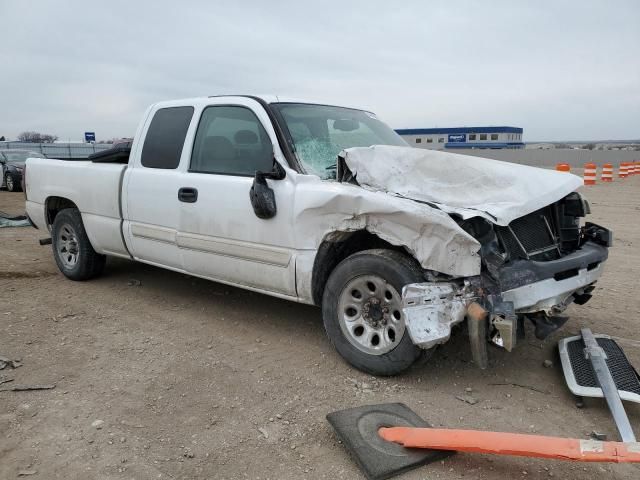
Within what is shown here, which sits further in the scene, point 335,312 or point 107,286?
point 107,286

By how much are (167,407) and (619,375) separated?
286 centimetres

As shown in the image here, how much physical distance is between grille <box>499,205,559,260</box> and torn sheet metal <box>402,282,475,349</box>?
468mm

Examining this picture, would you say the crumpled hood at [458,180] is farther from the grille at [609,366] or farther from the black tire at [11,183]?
the black tire at [11,183]

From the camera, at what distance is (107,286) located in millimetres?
5648

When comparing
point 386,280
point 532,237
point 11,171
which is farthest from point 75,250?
point 11,171

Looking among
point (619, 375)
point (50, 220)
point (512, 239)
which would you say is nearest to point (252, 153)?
point (512, 239)

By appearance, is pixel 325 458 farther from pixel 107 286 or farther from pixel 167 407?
pixel 107 286

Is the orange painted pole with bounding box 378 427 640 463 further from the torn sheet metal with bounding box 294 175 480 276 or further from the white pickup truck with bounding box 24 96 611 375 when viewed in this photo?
the torn sheet metal with bounding box 294 175 480 276

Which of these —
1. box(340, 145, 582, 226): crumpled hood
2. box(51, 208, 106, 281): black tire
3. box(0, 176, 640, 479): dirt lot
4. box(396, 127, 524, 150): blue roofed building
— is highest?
box(396, 127, 524, 150): blue roofed building

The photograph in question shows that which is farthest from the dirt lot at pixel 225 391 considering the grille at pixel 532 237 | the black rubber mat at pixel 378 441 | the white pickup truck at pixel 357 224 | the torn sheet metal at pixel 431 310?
the grille at pixel 532 237

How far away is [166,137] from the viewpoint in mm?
4734

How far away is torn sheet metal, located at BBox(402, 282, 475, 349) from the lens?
3.07 meters

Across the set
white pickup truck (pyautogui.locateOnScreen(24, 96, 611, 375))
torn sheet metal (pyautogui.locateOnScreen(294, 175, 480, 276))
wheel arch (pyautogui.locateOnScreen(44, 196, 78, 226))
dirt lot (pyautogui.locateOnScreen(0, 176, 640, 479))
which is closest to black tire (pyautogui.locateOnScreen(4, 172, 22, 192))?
wheel arch (pyautogui.locateOnScreen(44, 196, 78, 226))

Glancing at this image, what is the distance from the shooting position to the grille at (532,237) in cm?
329
